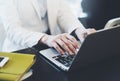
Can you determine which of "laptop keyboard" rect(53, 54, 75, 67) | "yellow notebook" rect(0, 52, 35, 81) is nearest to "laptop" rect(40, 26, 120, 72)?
"laptop keyboard" rect(53, 54, 75, 67)

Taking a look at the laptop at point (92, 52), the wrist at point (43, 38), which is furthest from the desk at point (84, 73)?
the wrist at point (43, 38)

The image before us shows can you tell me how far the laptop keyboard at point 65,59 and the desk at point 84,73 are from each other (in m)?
0.04

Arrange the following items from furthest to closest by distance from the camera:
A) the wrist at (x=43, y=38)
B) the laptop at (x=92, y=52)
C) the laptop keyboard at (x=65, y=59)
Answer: the wrist at (x=43, y=38), the laptop keyboard at (x=65, y=59), the laptop at (x=92, y=52)

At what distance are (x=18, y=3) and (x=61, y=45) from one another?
450mm

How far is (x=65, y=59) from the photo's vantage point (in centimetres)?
94

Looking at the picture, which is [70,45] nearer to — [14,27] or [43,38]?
[43,38]

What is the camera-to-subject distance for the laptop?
0.81 m

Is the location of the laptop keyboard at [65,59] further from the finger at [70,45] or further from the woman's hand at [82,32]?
the woman's hand at [82,32]

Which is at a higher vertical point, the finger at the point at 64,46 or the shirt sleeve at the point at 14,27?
the shirt sleeve at the point at 14,27

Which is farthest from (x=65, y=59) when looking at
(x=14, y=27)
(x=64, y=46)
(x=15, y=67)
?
(x=14, y=27)

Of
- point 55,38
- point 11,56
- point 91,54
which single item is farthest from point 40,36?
point 91,54

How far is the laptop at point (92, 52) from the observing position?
81 centimetres

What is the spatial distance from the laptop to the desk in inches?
0.8

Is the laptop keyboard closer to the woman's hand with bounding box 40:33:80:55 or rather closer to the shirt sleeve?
the woman's hand with bounding box 40:33:80:55
